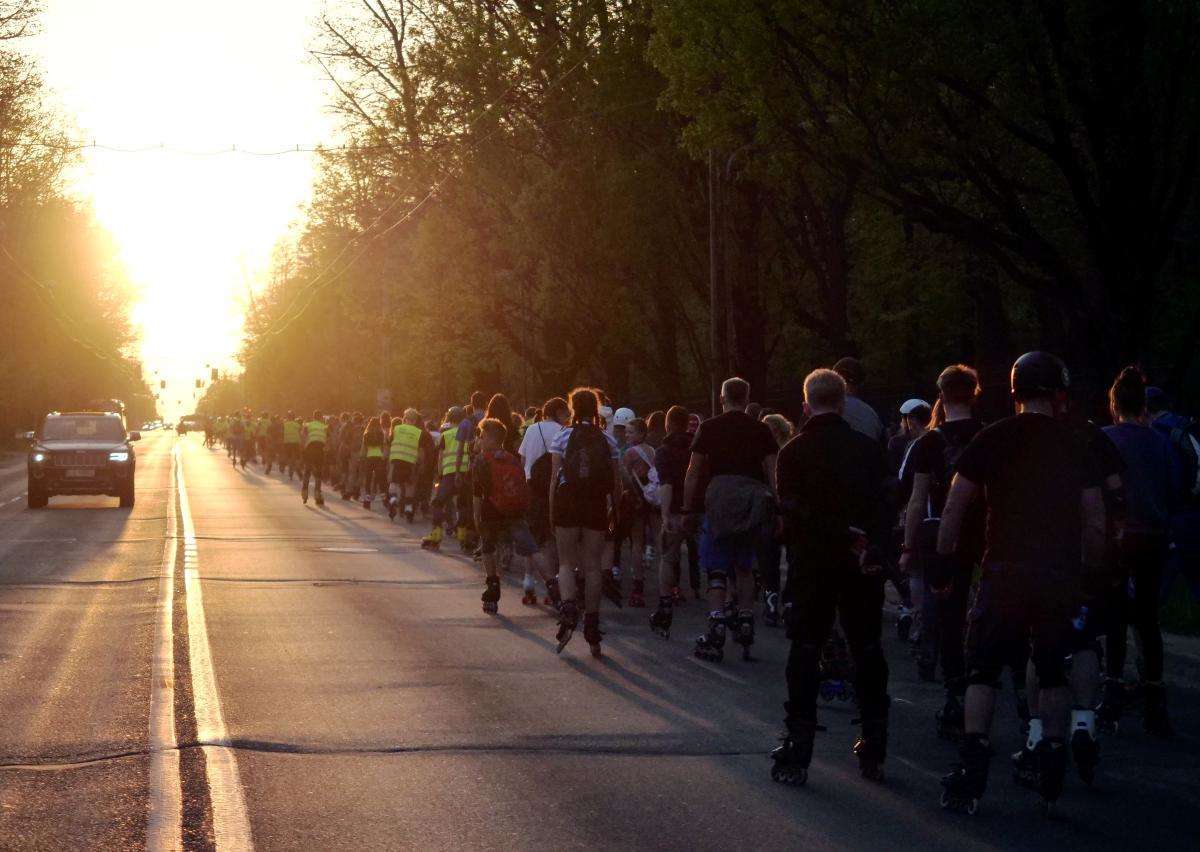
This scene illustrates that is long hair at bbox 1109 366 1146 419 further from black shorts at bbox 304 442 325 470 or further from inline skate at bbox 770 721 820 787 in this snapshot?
black shorts at bbox 304 442 325 470

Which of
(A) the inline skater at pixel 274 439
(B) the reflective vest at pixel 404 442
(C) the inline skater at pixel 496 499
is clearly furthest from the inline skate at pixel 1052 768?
(A) the inline skater at pixel 274 439

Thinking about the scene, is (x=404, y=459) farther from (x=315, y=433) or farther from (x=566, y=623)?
(x=566, y=623)

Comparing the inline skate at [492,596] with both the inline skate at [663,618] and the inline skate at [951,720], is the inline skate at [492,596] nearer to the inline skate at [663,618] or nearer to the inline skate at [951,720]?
the inline skate at [663,618]

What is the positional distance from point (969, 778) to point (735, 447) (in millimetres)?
4639

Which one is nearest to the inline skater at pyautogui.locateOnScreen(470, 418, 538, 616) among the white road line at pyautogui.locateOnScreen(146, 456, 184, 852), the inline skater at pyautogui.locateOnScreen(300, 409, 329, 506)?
the white road line at pyautogui.locateOnScreen(146, 456, 184, 852)

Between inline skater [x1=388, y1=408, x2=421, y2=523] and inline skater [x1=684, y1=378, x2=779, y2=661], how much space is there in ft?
55.1

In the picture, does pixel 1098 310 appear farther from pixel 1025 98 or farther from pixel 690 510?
pixel 690 510

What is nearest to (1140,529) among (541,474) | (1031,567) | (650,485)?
(1031,567)

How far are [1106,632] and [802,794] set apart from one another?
251 centimetres

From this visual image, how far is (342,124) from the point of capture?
48438 mm

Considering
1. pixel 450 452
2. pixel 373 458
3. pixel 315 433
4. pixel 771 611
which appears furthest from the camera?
pixel 315 433

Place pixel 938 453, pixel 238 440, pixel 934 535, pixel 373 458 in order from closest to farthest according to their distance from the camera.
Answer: pixel 938 453 < pixel 934 535 < pixel 373 458 < pixel 238 440

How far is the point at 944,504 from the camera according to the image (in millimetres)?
9070

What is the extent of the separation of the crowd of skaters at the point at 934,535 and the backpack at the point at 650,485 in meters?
1.19
